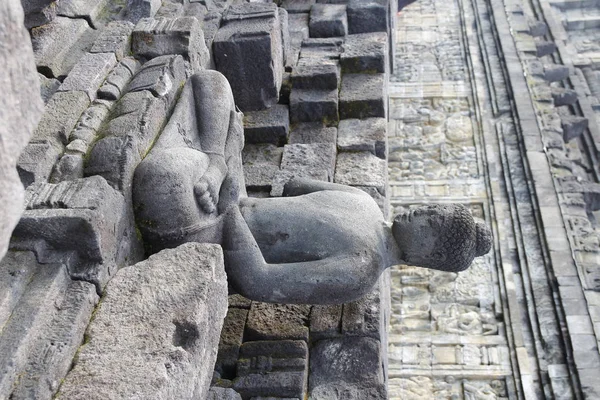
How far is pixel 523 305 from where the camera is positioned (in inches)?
241

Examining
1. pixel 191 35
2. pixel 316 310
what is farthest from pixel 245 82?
pixel 316 310

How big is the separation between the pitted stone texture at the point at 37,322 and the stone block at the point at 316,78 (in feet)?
11.1

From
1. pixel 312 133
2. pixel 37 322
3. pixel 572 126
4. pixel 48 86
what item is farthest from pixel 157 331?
pixel 572 126

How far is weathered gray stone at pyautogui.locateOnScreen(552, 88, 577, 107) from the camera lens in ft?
31.1

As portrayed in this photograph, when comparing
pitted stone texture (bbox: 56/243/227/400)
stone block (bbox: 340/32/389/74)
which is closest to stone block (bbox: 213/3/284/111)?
stone block (bbox: 340/32/389/74)

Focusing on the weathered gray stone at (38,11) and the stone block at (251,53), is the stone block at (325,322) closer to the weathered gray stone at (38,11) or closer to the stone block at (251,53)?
the stone block at (251,53)

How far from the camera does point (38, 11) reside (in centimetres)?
478

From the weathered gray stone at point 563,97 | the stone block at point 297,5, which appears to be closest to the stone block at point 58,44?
the stone block at point 297,5

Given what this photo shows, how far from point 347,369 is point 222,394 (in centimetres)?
73

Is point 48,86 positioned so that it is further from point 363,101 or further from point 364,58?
point 364,58

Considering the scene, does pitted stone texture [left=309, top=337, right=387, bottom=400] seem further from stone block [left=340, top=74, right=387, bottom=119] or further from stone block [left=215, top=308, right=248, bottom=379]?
stone block [left=340, top=74, right=387, bottom=119]

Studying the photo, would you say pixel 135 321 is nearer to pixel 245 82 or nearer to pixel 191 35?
pixel 191 35

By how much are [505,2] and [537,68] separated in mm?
2107

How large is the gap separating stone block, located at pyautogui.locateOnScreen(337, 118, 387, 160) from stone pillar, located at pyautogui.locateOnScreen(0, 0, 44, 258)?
154 inches
